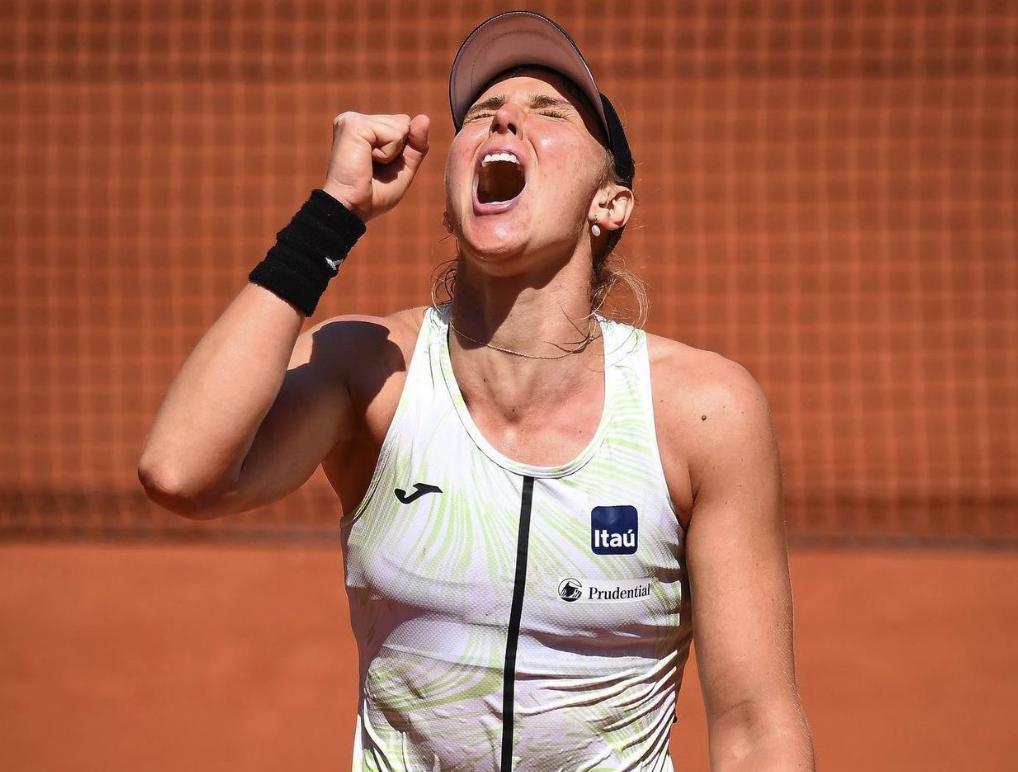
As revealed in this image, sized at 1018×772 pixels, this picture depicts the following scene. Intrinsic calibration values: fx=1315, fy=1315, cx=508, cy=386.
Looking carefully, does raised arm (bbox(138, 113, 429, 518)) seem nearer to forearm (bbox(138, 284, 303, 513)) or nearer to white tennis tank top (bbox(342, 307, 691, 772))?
forearm (bbox(138, 284, 303, 513))

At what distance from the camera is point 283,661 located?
6.97 m

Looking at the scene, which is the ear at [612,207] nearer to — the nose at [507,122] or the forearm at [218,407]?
the nose at [507,122]

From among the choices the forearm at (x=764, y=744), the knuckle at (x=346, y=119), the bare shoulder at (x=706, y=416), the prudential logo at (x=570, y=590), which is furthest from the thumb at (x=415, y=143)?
Answer: the forearm at (x=764, y=744)

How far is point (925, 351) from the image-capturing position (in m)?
10.8

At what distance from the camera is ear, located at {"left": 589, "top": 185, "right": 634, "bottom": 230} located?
3002mm

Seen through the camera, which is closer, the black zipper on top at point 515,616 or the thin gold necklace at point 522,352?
the black zipper on top at point 515,616

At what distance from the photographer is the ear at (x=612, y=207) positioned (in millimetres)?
3002

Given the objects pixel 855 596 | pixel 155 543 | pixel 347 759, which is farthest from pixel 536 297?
pixel 155 543

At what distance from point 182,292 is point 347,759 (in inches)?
240

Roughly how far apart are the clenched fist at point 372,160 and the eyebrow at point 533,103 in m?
0.21

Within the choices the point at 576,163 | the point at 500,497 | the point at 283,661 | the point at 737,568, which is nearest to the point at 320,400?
the point at 500,497

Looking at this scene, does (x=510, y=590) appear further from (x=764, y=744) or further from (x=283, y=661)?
(x=283, y=661)

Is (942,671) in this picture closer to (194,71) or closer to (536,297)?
(536,297)

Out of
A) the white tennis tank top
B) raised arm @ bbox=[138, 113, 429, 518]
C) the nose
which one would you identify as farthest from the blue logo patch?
the nose
